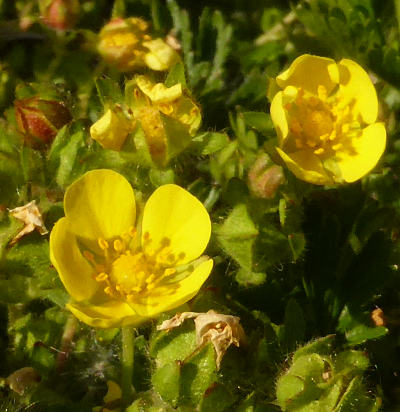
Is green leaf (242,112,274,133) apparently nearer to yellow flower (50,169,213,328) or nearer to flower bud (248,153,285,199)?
flower bud (248,153,285,199)

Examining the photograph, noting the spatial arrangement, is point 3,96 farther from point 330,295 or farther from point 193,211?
point 330,295

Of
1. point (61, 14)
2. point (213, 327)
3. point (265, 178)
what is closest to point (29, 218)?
point (213, 327)

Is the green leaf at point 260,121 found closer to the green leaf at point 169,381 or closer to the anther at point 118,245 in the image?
the anther at point 118,245

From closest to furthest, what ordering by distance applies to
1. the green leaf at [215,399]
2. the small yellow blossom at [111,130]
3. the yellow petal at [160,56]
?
the green leaf at [215,399] → the small yellow blossom at [111,130] → the yellow petal at [160,56]

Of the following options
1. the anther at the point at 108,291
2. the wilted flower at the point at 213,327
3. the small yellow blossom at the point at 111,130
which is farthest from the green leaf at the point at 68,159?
the wilted flower at the point at 213,327

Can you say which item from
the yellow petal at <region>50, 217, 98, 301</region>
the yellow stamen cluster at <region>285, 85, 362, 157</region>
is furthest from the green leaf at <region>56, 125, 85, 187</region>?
the yellow stamen cluster at <region>285, 85, 362, 157</region>

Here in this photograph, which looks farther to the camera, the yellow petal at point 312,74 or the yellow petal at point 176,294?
the yellow petal at point 312,74

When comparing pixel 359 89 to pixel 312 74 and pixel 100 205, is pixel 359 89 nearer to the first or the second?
pixel 312 74
